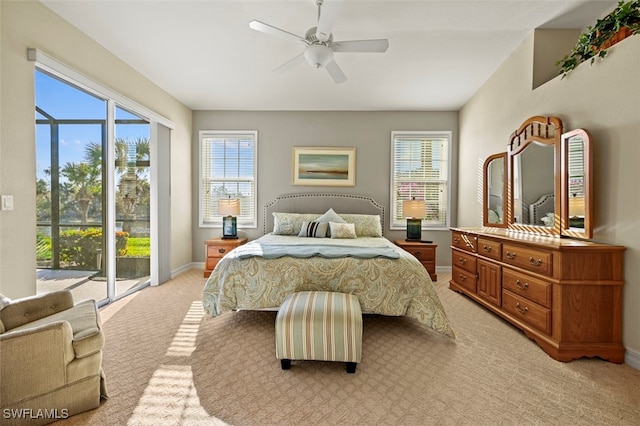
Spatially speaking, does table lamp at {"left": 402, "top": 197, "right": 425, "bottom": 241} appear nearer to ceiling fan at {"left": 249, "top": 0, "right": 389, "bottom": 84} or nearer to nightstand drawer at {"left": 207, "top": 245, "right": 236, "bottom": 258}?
ceiling fan at {"left": 249, "top": 0, "right": 389, "bottom": 84}

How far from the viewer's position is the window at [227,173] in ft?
17.6

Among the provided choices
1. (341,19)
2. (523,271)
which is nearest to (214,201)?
(341,19)

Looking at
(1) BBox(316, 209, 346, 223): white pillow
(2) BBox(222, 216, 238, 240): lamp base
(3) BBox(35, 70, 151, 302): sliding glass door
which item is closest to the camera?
(3) BBox(35, 70, 151, 302): sliding glass door

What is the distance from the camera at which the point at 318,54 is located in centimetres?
268

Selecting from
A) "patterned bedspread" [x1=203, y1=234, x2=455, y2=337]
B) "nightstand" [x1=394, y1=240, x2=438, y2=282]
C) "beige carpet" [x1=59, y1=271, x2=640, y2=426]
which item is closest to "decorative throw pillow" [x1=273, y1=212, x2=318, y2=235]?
"nightstand" [x1=394, y1=240, x2=438, y2=282]

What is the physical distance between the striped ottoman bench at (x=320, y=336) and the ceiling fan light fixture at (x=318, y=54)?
220cm

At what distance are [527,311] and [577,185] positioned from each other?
3.96 feet

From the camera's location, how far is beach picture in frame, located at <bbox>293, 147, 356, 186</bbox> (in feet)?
17.3

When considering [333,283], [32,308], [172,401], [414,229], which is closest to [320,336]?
[333,283]

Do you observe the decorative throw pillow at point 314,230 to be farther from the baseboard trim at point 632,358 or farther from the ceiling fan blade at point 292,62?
the baseboard trim at point 632,358

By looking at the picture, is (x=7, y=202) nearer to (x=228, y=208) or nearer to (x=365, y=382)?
(x=228, y=208)

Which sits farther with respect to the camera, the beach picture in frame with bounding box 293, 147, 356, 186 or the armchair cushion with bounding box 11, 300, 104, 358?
the beach picture in frame with bounding box 293, 147, 356, 186

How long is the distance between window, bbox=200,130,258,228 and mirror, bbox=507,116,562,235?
3.95 m

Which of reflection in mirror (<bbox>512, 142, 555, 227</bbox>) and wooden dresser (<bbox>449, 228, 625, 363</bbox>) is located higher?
reflection in mirror (<bbox>512, 142, 555, 227</bbox>)
